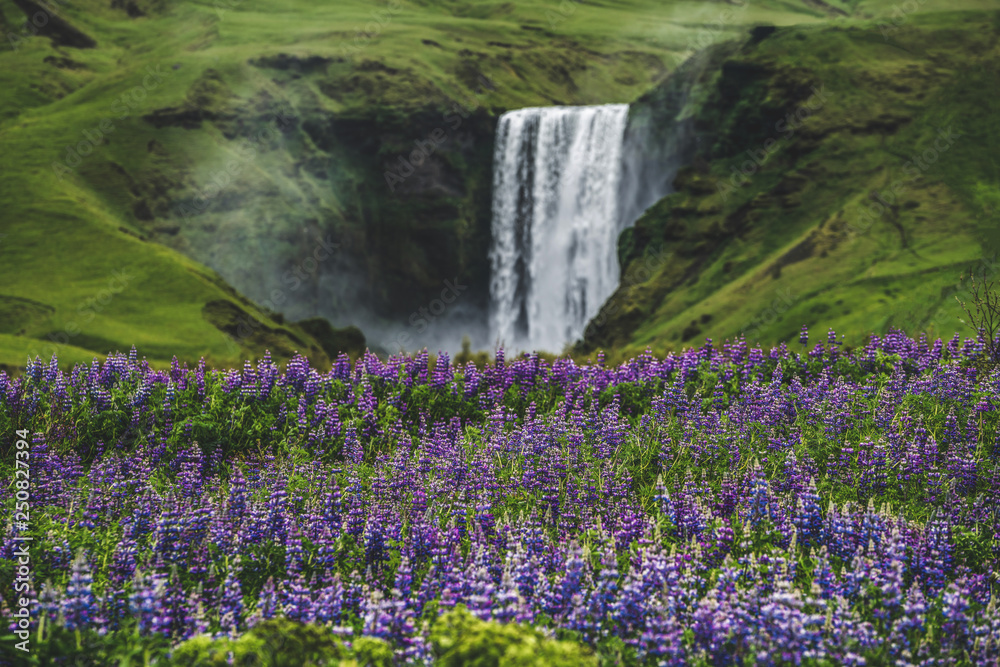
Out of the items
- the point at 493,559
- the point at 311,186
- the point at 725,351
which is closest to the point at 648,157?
the point at 311,186

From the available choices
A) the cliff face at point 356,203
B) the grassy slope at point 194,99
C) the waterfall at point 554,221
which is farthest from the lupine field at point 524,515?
the cliff face at point 356,203

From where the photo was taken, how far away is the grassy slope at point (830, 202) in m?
21.6

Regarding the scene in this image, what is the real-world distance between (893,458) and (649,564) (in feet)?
13.3

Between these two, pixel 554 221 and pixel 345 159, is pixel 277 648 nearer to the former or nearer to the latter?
pixel 554 221

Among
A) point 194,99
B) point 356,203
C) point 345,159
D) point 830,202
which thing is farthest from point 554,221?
point 194,99

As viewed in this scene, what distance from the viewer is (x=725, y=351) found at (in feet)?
42.1

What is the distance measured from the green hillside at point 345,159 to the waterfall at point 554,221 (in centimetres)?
285

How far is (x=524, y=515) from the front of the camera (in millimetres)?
6941

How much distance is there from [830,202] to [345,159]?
105 feet

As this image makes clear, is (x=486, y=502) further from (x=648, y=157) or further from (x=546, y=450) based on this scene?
(x=648, y=157)

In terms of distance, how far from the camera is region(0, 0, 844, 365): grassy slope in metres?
28.9

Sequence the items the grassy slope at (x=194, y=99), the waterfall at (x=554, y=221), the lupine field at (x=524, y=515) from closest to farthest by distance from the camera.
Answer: the lupine field at (x=524, y=515) < the grassy slope at (x=194, y=99) < the waterfall at (x=554, y=221)

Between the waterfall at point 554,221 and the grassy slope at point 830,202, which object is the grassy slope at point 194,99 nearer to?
the waterfall at point 554,221

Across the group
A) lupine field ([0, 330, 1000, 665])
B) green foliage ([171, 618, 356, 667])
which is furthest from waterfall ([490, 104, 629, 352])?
green foliage ([171, 618, 356, 667])
